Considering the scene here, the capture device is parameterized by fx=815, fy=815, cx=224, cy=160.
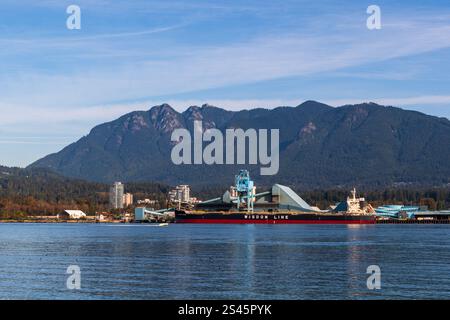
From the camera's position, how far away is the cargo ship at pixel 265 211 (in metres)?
164

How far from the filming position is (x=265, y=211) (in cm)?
17275

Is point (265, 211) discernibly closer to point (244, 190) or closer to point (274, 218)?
point (244, 190)

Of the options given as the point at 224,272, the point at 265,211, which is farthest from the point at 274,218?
the point at 224,272

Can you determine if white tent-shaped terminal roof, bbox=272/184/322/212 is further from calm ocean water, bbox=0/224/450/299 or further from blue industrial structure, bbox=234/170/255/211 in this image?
calm ocean water, bbox=0/224/450/299

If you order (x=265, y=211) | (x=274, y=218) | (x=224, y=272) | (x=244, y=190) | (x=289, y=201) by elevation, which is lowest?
(x=224, y=272)

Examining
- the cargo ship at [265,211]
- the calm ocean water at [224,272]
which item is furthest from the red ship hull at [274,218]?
the calm ocean water at [224,272]

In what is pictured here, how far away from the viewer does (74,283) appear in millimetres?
43438

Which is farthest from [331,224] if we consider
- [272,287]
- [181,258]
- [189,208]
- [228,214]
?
[272,287]

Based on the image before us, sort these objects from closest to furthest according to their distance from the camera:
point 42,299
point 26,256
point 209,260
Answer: point 42,299 → point 209,260 → point 26,256

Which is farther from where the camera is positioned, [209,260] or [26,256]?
[26,256]

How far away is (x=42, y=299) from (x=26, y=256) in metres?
24.8
